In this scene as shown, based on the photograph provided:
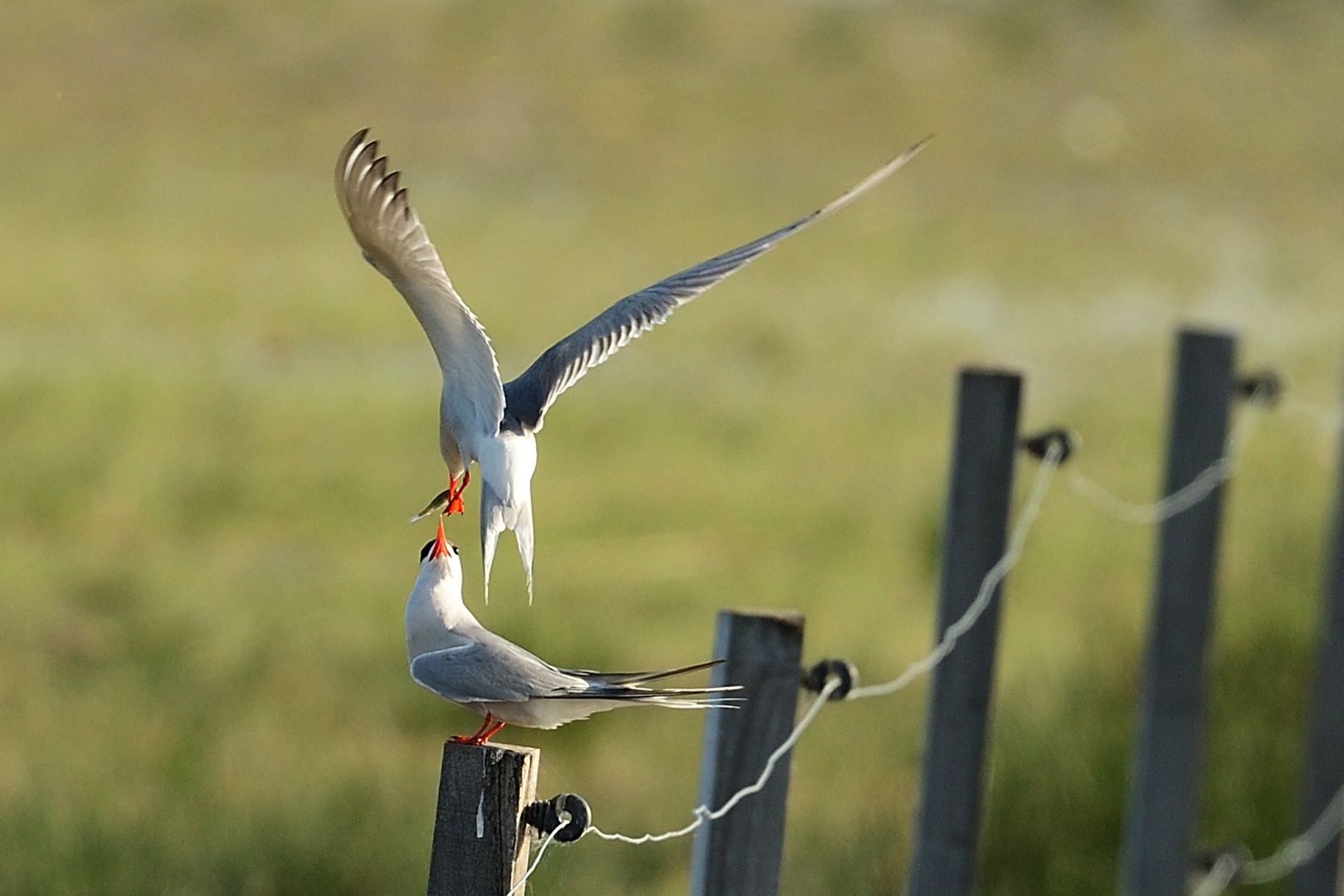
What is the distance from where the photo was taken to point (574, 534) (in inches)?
414

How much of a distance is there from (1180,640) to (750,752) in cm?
215

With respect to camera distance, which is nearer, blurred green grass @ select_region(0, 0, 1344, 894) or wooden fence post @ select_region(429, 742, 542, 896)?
wooden fence post @ select_region(429, 742, 542, 896)

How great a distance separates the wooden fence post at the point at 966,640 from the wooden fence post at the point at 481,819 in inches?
57.5

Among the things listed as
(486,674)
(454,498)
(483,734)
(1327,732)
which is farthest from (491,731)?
(1327,732)

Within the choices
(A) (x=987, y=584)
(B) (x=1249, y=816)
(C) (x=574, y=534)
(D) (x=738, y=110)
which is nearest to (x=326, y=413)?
(C) (x=574, y=534)

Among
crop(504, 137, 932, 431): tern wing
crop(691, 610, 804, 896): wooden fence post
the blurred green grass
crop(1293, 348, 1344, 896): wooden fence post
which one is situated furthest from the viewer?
the blurred green grass

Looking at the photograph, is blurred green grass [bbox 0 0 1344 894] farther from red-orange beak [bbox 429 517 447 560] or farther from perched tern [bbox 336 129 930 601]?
perched tern [bbox 336 129 930 601]

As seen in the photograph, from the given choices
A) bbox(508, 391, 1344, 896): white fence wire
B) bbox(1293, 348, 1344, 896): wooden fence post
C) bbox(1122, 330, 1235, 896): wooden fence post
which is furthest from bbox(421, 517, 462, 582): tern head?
bbox(1293, 348, 1344, 896): wooden fence post

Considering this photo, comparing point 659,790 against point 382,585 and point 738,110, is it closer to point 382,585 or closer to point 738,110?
point 382,585

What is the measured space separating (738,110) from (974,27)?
370 inches

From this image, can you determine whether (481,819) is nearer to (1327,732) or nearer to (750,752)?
(750,752)

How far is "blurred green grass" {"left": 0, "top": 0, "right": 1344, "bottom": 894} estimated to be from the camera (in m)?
5.24

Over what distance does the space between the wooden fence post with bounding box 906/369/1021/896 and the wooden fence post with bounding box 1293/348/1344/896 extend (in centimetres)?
201

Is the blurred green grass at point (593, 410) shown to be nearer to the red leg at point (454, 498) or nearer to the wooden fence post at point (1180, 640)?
the red leg at point (454, 498)
